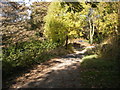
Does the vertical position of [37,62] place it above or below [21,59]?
below

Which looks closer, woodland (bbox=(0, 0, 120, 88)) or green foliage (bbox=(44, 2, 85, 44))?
woodland (bbox=(0, 0, 120, 88))

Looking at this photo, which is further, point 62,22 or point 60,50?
point 60,50

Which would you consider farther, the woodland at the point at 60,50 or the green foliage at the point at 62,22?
the green foliage at the point at 62,22

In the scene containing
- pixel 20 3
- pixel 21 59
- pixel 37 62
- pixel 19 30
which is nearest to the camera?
pixel 21 59

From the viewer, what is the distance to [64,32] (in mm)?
11445

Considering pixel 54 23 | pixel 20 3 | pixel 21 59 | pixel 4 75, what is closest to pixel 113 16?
pixel 54 23

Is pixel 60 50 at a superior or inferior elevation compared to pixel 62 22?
inferior

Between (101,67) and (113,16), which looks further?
(113,16)

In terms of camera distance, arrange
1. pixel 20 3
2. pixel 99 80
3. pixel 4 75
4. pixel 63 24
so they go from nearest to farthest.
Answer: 1. pixel 99 80
2. pixel 4 75
3. pixel 63 24
4. pixel 20 3

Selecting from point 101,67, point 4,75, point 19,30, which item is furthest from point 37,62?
point 101,67

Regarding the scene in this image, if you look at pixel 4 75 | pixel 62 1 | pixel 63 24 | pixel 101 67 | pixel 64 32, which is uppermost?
pixel 62 1

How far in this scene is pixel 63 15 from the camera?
11281 mm

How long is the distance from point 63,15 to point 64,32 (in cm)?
189

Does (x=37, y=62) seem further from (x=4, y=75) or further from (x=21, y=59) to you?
(x=4, y=75)
